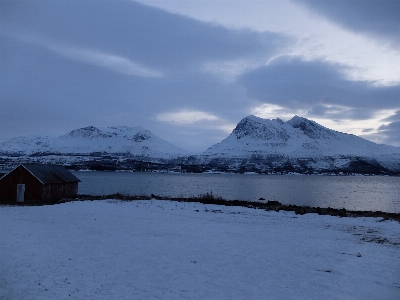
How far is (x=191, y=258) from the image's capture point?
1619cm

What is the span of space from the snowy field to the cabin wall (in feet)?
39.4

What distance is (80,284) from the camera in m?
12.1

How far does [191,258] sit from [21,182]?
105 feet

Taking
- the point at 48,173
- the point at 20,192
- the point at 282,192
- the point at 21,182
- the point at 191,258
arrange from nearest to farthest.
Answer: the point at 191,258 → the point at 20,192 → the point at 21,182 → the point at 48,173 → the point at 282,192

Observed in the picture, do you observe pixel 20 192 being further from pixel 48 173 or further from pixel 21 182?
pixel 48 173

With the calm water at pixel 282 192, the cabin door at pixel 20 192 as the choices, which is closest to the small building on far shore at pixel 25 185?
the cabin door at pixel 20 192

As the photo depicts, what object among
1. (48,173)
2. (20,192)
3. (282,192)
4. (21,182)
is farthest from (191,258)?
(282,192)

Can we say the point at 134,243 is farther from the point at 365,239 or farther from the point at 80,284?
the point at 365,239

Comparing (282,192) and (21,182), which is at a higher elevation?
(21,182)

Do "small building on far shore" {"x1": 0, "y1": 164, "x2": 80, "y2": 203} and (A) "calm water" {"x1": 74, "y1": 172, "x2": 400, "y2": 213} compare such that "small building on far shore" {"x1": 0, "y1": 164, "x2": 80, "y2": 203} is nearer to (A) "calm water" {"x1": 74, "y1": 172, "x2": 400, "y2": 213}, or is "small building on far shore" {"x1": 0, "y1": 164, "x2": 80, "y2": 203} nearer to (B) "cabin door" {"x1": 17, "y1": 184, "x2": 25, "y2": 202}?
(B) "cabin door" {"x1": 17, "y1": 184, "x2": 25, "y2": 202}

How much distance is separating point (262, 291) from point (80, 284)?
6.73 meters

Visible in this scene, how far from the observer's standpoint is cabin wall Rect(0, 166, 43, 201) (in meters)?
39.8

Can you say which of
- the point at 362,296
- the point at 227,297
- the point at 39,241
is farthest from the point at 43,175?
the point at 362,296

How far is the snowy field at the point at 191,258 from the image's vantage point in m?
12.0
